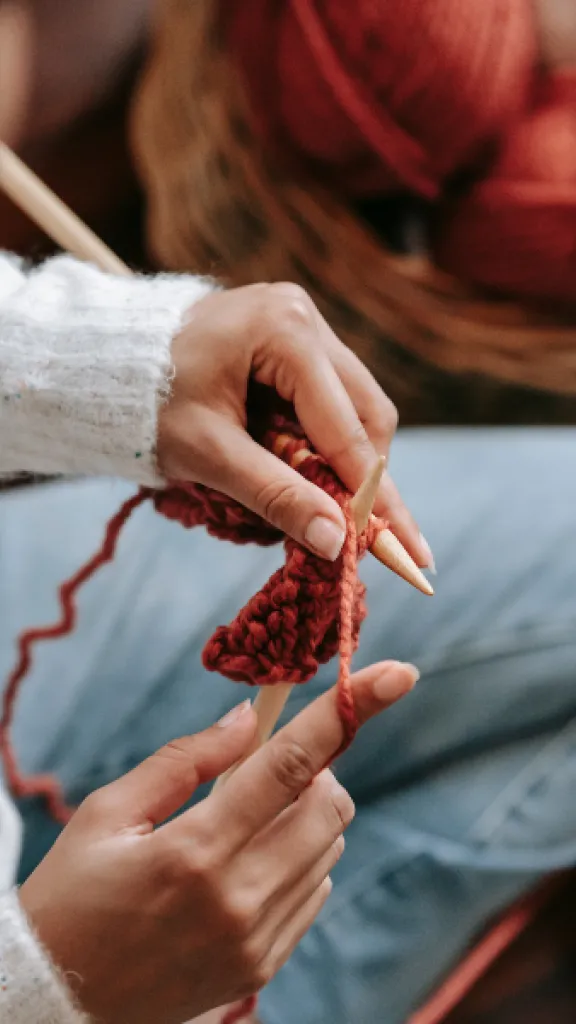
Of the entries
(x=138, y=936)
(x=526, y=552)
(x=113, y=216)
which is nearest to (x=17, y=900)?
(x=138, y=936)

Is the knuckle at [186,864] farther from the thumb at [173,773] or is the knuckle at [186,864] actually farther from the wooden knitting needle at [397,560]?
the wooden knitting needle at [397,560]

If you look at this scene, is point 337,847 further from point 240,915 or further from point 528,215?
point 528,215

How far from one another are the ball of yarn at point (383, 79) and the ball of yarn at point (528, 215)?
3 cm

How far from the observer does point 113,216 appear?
1.08m

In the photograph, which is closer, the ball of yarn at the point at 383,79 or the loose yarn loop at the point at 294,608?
the loose yarn loop at the point at 294,608

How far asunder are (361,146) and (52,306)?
1.51 feet

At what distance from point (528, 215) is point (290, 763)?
0.63 m

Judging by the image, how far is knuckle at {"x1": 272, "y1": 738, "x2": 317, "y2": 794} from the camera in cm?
38

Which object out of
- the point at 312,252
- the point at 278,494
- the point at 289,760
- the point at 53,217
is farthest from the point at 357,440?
the point at 312,252

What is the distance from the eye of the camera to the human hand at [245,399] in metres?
0.42

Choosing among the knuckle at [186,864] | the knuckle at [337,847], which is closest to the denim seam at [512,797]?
the knuckle at [337,847]

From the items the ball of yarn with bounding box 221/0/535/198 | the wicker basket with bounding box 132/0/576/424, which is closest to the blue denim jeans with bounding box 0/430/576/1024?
the wicker basket with bounding box 132/0/576/424

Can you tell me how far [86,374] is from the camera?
0.45 meters

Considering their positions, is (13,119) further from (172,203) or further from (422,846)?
(422,846)
